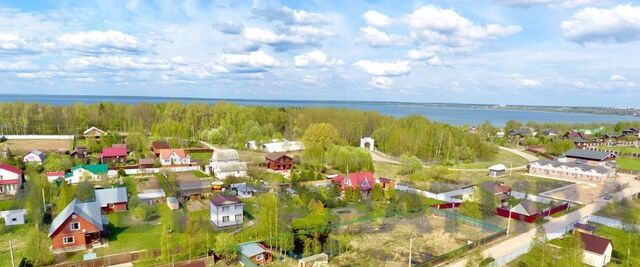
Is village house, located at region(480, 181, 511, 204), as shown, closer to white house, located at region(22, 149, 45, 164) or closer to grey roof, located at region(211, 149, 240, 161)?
grey roof, located at region(211, 149, 240, 161)

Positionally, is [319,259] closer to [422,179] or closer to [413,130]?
[422,179]

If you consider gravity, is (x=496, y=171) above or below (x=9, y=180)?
below

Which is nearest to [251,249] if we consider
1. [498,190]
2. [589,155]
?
[498,190]

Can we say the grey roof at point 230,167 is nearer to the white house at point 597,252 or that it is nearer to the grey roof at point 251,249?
the grey roof at point 251,249

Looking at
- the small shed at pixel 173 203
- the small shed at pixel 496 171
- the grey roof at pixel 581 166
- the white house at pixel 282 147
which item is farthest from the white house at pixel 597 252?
the white house at pixel 282 147

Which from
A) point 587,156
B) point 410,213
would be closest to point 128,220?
point 410,213

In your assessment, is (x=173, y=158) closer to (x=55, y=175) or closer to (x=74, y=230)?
(x=55, y=175)
